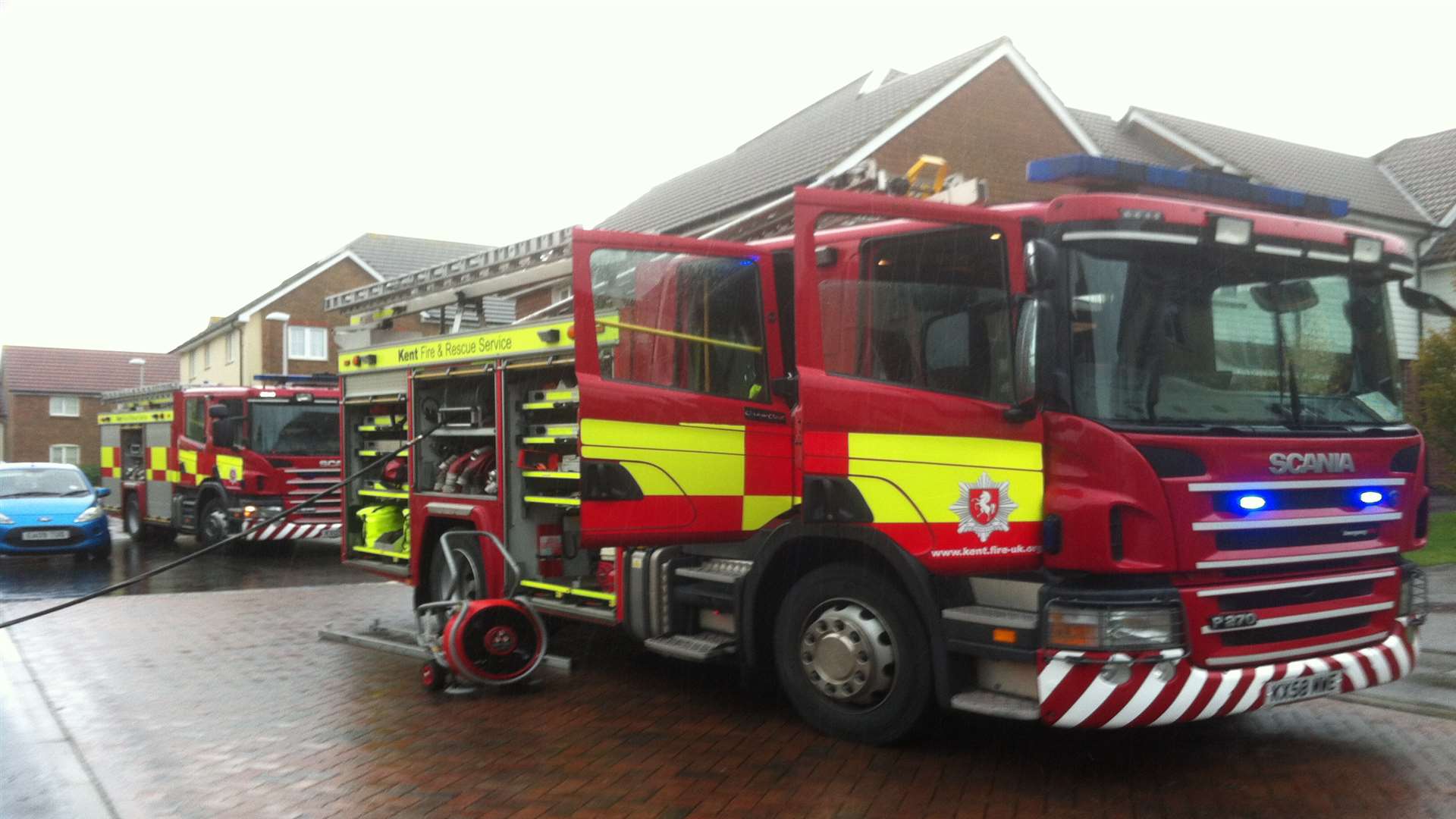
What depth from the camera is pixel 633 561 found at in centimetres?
679

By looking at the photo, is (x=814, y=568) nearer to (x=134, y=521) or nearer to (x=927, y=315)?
(x=927, y=315)

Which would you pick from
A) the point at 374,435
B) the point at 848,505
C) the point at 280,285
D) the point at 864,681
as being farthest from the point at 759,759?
the point at 280,285

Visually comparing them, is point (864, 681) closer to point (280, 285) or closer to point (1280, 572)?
point (1280, 572)

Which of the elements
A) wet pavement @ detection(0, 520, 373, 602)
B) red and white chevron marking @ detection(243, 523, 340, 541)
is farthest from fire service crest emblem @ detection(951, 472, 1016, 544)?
red and white chevron marking @ detection(243, 523, 340, 541)

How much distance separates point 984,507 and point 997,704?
820 millimetres

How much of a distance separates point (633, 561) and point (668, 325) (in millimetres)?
1357

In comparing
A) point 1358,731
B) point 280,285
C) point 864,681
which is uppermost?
point 280,285

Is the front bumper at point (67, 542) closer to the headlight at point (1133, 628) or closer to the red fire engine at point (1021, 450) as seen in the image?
the red fire engine at point (1021, 450)

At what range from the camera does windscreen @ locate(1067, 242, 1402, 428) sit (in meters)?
4.84

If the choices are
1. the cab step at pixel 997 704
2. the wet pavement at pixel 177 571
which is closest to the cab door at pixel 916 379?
the cab step at pixel 997 704

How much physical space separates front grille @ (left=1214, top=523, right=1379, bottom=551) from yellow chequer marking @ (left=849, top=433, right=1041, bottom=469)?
0.80 meters

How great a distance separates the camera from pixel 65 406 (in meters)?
61.1

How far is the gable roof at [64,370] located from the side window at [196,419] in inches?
1961

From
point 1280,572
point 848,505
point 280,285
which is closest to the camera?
point 1280,572
